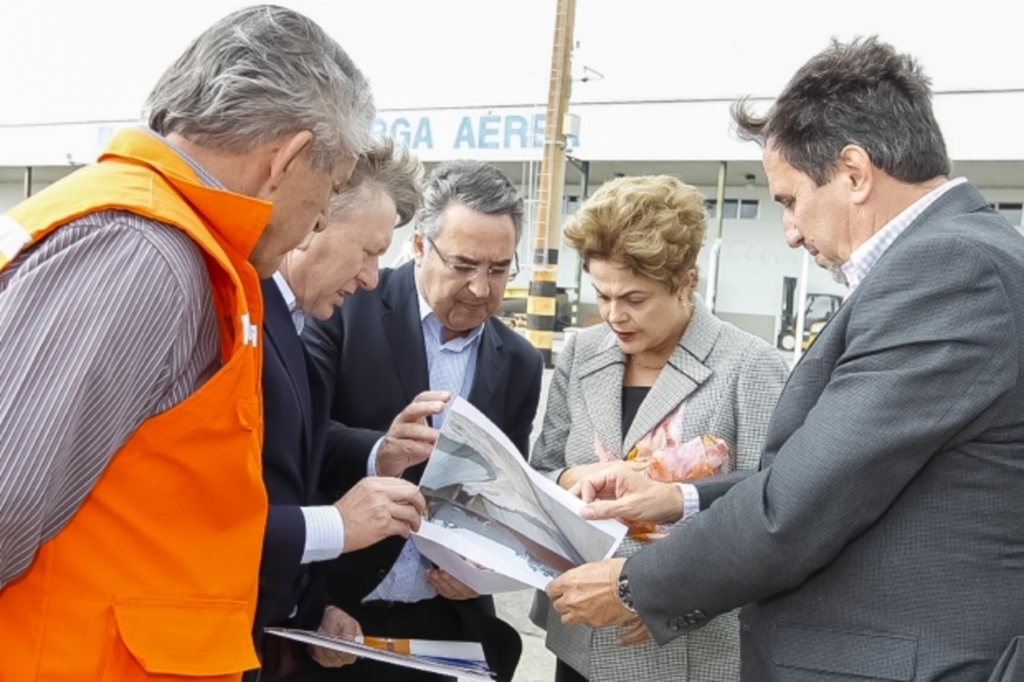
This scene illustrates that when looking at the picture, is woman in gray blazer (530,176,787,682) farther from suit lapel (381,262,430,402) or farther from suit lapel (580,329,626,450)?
suit lapel (381,262,430,402)

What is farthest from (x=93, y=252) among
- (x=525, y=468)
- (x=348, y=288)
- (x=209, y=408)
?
(x=348, y=288)

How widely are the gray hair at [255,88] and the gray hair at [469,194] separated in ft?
3.68

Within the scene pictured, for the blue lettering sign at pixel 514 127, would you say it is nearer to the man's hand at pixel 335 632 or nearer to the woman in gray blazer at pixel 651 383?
→ the woman in gray blazer at pixel 651 383

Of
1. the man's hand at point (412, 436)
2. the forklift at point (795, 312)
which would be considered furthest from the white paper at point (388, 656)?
the forklift at point (795, 312)

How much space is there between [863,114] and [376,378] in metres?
1.34

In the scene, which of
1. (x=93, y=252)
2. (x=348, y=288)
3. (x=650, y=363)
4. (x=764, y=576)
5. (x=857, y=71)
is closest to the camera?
(x=93, y=252)

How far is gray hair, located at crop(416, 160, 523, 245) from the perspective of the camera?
2.50m

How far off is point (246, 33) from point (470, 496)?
39.3 inches

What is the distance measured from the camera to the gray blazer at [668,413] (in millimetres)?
2193

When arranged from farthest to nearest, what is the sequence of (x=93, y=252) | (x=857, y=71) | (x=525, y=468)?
1. (x=525, y=468)
2. (x=857, y=71)
3. (x=93, y=252)

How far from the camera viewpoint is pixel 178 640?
1229mm

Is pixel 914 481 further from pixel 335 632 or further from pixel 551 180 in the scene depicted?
pixel 551 180

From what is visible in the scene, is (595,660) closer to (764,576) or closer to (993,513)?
(764,576)

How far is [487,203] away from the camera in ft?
8.20
